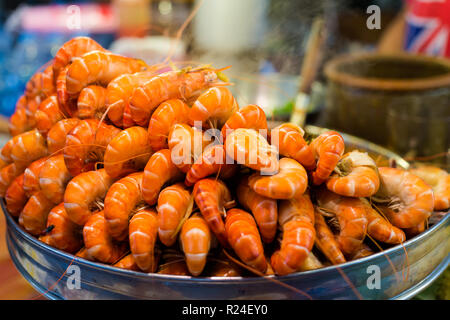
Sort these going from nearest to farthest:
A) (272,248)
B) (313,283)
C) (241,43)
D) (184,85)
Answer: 1. (313,283)
2. (272,248)
3. (184,85)
4. (241,43)

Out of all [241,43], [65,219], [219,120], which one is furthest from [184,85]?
[241,43]

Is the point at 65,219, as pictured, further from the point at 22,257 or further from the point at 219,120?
the point at 219,120

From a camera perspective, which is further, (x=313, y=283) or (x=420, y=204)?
(x=420, y=204)

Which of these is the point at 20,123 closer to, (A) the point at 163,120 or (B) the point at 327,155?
(A) the point at 163,120

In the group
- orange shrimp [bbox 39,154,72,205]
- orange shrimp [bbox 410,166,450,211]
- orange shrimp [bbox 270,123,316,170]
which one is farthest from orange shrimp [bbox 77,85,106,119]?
orange shrimp [bbox 410,166,450,211]

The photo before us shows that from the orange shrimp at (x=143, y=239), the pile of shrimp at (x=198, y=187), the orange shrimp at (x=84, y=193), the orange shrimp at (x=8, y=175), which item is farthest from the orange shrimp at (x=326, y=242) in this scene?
the orange shrimp at (x=8, y=175)

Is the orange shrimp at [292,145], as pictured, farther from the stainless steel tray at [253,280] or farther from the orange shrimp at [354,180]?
the stainless steel tray at [253,280]

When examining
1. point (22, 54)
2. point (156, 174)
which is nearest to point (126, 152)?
point (156, 174)

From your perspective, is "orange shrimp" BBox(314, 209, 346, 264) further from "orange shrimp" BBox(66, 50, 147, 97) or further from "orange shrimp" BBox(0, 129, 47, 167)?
"orange shrimp" BBox(0, 129, 47, 167)
